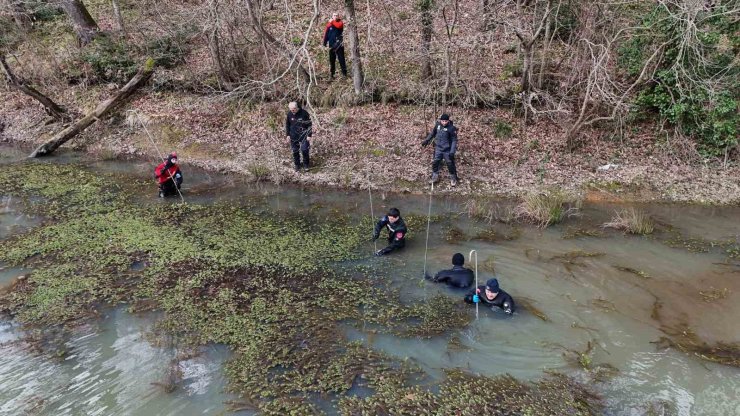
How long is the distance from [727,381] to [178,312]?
26.9 feet

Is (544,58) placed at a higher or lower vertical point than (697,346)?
higher

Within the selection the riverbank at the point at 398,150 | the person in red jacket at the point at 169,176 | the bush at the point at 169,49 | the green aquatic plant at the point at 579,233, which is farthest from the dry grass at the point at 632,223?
the bush at the point at 169,49

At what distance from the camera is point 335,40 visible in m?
15.3

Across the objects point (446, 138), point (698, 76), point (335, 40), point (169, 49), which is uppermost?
point (169, 49)

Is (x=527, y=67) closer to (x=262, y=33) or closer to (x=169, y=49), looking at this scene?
(x=262, y=33)

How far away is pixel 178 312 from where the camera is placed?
26.5 ft

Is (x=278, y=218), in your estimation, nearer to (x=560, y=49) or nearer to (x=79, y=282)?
(x=79, y=282)

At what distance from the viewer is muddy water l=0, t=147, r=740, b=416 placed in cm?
641

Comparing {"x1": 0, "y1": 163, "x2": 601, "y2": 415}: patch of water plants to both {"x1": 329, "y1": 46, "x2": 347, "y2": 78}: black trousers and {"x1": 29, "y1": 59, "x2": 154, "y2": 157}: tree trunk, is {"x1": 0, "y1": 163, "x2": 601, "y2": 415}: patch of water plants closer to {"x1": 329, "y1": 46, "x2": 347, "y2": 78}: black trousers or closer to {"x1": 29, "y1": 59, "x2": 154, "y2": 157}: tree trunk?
{"x1": 29, "y1": 59, "x2": 154, "y2": 157}: tree trunk

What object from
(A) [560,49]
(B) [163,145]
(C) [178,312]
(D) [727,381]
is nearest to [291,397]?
(C) [178,312]

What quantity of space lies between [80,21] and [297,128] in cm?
1220

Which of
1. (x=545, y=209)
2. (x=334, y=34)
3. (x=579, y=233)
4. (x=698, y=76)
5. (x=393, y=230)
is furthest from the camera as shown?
(x=334, y=34)

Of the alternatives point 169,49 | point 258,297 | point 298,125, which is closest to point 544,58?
point 298,125

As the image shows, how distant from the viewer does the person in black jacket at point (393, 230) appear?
9.68 metres
